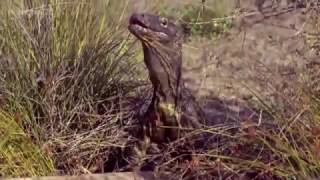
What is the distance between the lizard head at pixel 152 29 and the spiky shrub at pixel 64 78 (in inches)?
23.1

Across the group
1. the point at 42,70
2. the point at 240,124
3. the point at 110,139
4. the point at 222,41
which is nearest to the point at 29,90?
the point at 42,70

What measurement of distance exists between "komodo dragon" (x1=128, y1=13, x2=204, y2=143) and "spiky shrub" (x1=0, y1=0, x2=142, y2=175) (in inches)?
10.3

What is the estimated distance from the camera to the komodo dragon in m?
4.55

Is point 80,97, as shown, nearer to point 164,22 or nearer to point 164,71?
point 164,71

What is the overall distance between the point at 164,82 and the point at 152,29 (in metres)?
0.32

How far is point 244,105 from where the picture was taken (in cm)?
543

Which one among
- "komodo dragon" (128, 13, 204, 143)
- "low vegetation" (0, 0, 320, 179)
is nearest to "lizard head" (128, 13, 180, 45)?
"komodo dragon" (128, 13, 204, 143)

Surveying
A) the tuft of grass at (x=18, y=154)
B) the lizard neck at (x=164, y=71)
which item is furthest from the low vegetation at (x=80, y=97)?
the lizard neck at (x=164, y=71)

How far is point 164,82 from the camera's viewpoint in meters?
4.69

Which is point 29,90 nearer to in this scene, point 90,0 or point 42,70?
point 42,70

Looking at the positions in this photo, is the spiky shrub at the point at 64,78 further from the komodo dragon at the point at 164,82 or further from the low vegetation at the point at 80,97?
the komodo dragon at the point at 164,82

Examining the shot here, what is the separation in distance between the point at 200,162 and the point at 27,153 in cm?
102

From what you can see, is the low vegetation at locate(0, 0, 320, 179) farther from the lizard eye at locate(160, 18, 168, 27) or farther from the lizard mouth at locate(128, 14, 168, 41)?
the lizard mouth at locate(128, 14, 168, 41)

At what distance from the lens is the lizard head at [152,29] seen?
4.49m
